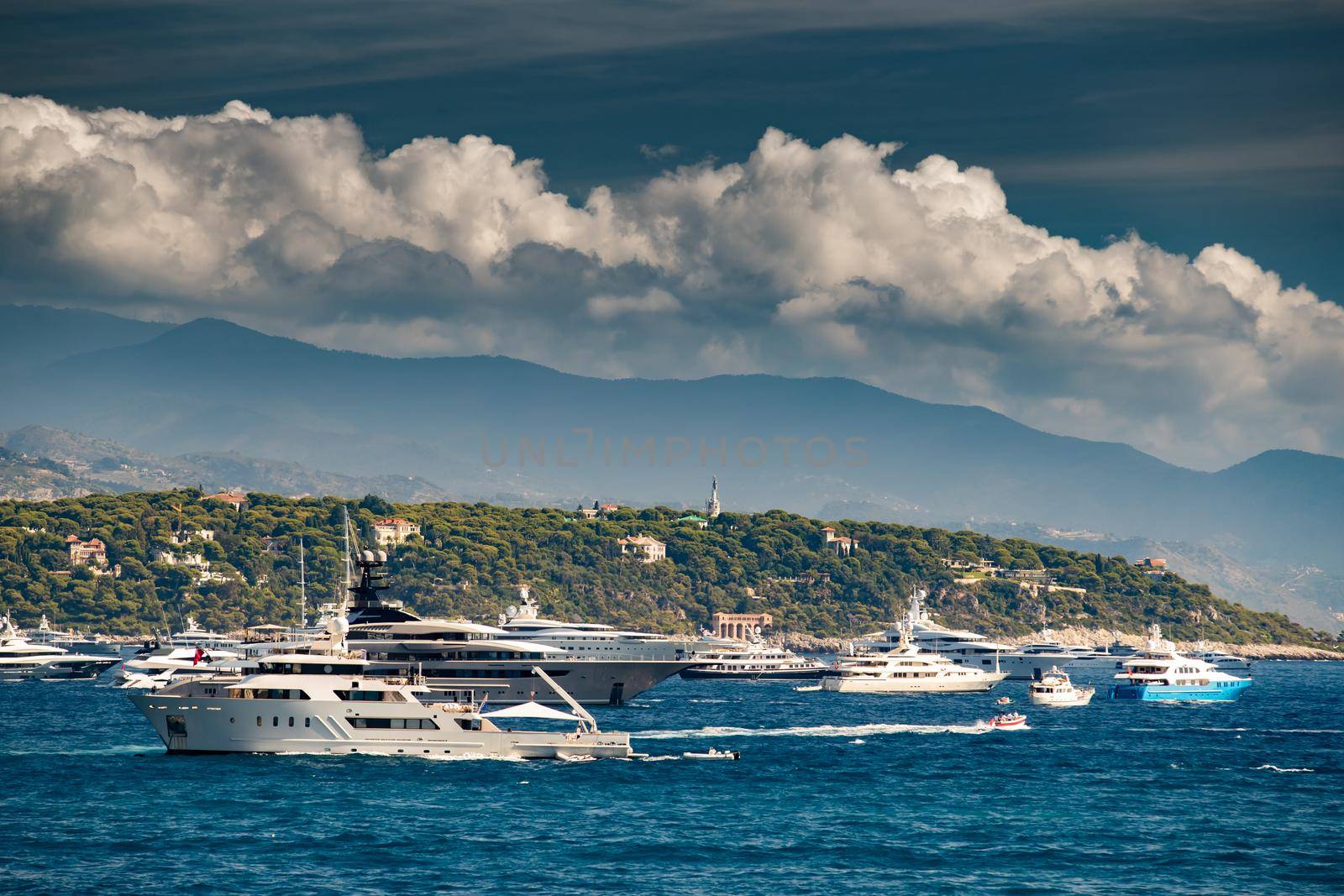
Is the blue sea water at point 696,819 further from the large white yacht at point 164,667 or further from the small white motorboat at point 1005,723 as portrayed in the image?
the large white yacht at point 164,667

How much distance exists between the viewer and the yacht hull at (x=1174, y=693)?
164 m

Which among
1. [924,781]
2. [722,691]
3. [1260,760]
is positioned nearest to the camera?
[924,781]

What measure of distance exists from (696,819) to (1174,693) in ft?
325

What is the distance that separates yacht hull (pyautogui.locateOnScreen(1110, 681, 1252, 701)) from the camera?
16350cm

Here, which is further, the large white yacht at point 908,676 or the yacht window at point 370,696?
the large white yacht at point 908,676

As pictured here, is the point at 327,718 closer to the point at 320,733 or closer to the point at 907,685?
the point at 320,733

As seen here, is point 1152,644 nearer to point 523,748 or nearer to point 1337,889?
point 523,748

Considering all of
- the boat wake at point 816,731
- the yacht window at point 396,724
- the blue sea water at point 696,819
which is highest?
the yacht window at point 396,724

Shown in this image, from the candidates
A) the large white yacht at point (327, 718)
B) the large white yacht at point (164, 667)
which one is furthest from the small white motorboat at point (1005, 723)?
the large white yacht at point (164, 667)

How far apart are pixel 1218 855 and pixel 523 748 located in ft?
123

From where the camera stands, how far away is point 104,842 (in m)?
68.4

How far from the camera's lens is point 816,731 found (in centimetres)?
11844

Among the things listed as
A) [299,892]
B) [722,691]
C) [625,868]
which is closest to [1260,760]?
[625,868]

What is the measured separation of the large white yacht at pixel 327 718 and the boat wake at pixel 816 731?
1800cm
